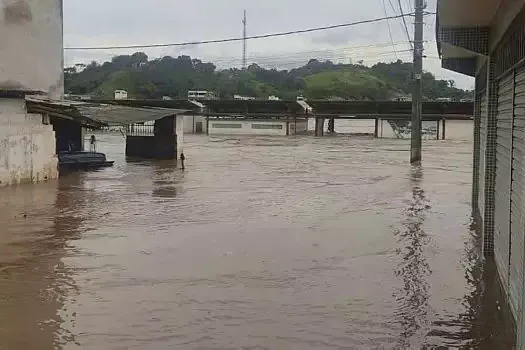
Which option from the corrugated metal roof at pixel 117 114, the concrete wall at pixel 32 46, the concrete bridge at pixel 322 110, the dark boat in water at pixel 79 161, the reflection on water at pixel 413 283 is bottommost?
the reflection on water at pixel 413 283

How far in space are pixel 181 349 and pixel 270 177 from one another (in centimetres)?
1639

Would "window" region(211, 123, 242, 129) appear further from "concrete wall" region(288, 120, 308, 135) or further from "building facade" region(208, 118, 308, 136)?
"concrete wall" region(288, 120, 308, 135)

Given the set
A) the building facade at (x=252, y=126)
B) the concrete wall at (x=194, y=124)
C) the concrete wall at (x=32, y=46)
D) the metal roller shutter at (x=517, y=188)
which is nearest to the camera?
the metal roller shutter at (x=517, y=188)

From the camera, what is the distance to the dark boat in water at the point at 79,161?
81.7 ft

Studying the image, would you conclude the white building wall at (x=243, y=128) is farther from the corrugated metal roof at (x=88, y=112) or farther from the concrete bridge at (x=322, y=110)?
the corrugated metal roof at (x=88, y=112)

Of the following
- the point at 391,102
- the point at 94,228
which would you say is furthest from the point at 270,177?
the point at 391,102

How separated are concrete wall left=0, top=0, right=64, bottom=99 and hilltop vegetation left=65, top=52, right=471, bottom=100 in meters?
38.6

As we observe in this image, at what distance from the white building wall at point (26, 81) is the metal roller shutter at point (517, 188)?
14833 millimetres

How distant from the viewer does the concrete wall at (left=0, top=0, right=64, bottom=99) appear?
20.0 m

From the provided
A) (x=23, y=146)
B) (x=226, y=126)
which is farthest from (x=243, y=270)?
(x=226, y=126)

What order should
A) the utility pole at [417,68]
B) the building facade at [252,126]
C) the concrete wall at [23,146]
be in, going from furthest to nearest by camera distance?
the building facade at [252,126]
the utility pole at [417,68]
the concrete wall at [23,146]

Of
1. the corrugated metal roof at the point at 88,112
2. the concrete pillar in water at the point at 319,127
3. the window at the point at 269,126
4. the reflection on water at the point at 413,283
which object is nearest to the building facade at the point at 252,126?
the window at the point at 269,126

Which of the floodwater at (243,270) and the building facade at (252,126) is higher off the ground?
the building facade at (252,126)

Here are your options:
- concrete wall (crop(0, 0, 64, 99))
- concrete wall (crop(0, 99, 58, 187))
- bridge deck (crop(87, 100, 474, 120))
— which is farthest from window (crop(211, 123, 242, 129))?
concrete wall (crop(0, 99, 58, 187))
